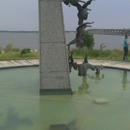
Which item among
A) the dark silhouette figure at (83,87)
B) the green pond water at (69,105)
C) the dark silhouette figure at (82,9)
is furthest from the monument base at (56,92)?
the dark silhouette figure at (82,9)

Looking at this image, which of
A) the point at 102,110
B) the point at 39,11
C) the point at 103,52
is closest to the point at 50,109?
the point at 102,110

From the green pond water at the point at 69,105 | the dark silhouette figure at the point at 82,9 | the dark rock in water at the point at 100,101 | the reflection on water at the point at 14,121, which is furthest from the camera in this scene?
the dark silhouette figure at the point at 82,9

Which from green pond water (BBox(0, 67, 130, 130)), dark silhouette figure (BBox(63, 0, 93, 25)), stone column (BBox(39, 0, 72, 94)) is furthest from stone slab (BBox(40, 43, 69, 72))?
dark silhouette figure (BBox(63, 0, 93, 25))

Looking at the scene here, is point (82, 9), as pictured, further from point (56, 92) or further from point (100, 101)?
point (100, 101)

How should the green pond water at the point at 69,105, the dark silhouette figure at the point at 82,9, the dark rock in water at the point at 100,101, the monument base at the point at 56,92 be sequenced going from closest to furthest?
the green pond water at the point at 69,105, the dark rock in water at the point at 100,101, the monument base at the point at 56,92, the dark silhouette figure at the point at 82,9

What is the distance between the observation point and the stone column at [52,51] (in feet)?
18.6

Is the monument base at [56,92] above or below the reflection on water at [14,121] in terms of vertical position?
above

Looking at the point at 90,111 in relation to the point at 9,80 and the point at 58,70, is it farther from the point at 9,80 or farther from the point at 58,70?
the point at 9,80

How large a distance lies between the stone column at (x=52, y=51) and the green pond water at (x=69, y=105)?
0.31 meters

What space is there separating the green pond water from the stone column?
0.31 meters

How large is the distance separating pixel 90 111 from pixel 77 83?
7.74 feet

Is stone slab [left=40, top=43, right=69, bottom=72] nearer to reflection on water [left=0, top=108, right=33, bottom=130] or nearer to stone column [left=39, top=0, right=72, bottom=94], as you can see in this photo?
stone column [left=39, top=0, right=72, bottom=94]

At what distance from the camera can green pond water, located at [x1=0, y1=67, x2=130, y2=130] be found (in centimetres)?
389

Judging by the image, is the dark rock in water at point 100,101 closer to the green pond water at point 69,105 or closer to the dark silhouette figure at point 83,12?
the green pond water at point 69,105
